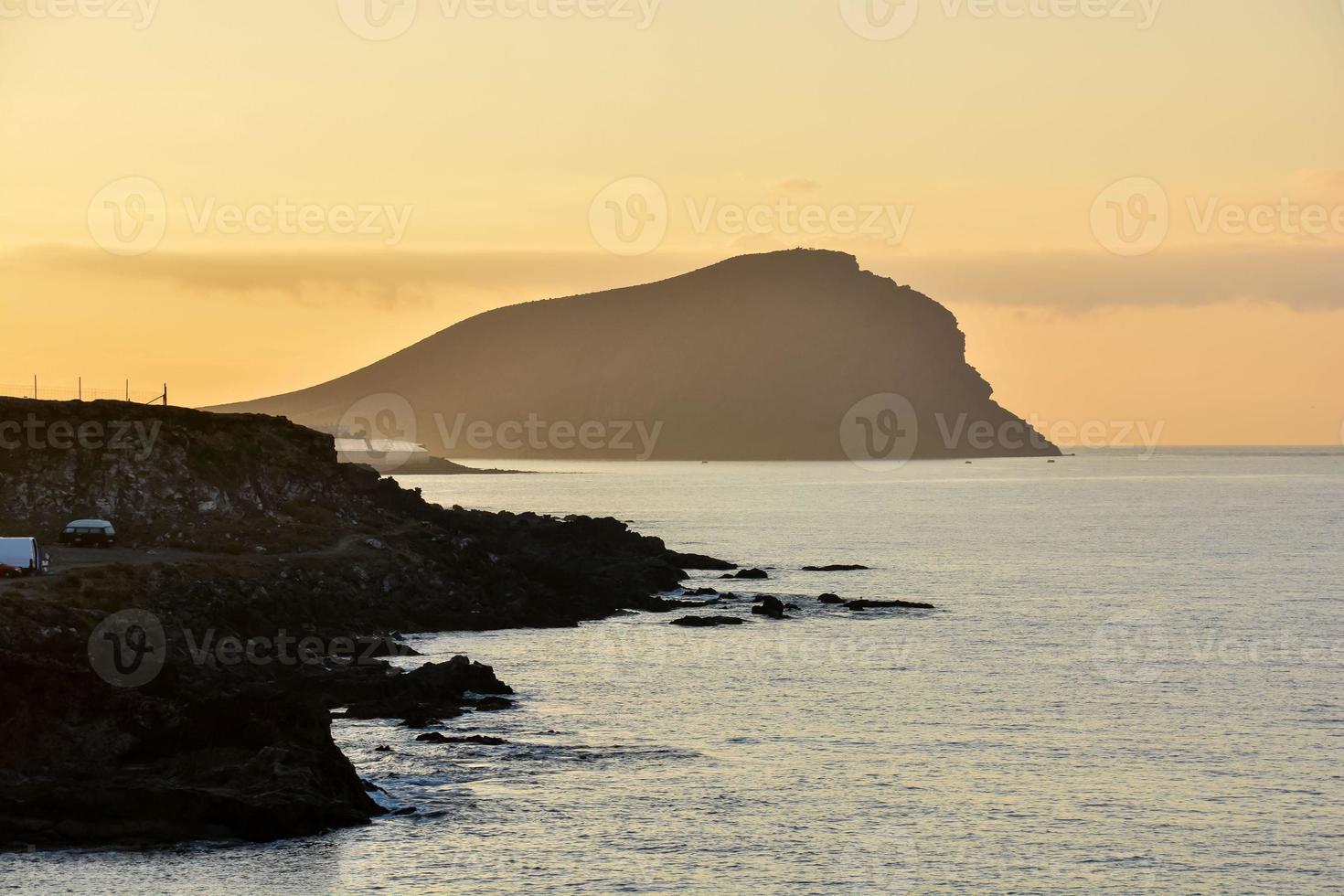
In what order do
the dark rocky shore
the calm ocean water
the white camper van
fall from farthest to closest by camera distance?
the white camper van
the dark rocky shore
the calm ocean water

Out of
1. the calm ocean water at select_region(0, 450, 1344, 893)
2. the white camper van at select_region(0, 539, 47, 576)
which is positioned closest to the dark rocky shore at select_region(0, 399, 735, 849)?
the white camper van at select_region(0, 539, 47, 576)

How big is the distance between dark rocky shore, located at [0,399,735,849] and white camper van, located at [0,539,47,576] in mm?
1430

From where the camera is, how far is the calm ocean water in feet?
115

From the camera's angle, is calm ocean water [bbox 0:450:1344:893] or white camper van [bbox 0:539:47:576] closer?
calm ocean water [bbox 0:450:1344:893]

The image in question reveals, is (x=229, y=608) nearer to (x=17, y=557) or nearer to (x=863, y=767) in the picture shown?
(x=17, y=557)

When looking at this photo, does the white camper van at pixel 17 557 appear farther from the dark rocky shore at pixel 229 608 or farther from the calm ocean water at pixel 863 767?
the calm ocean water at pixel 863 767

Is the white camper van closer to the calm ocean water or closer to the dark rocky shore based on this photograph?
the dark rocky shore

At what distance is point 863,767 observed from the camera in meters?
45.3

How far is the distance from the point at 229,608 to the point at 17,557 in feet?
31.1

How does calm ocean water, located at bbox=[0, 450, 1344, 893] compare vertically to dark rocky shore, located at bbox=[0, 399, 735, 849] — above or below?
below

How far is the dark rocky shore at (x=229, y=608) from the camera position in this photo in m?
37.6

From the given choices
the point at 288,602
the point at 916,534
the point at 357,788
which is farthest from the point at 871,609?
the point at 916,534

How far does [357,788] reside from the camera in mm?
39125

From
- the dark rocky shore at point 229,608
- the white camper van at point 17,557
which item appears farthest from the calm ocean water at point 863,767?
the white camper van at point 17,557
